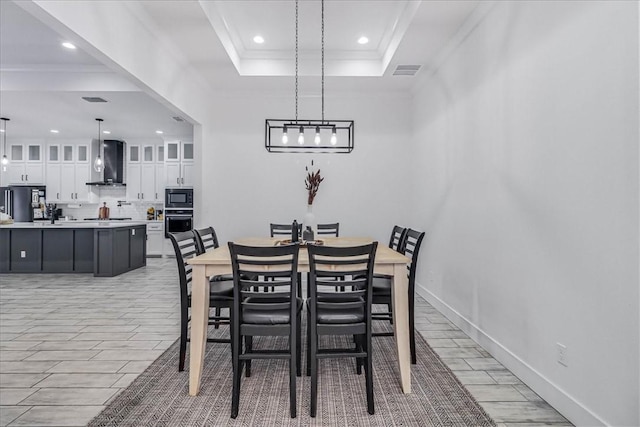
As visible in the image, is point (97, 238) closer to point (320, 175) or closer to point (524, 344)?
point (320, 175)

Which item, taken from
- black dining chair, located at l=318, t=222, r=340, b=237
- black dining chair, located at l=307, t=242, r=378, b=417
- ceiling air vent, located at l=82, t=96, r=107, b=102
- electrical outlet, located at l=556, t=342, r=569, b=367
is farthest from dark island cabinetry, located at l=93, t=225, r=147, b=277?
electrical outlet, located at l=556, t=342, r=569, b=367

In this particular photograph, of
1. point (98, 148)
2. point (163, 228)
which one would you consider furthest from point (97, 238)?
point (98, 148)

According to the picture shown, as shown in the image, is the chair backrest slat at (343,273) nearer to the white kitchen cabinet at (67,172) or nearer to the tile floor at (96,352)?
the tile floor at (96,352)

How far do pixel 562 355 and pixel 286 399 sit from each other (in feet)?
5.35

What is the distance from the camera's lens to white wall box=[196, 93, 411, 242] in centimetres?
534

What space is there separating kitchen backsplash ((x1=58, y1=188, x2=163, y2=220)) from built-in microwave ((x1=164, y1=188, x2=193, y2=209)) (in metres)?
1.14

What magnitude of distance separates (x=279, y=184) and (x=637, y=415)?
14.7ft

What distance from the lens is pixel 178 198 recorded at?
7.65 metres

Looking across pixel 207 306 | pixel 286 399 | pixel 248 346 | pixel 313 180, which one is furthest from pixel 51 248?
pixel 286 399

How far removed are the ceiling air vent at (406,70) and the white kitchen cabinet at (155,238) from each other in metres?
6.15

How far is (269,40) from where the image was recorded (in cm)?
429

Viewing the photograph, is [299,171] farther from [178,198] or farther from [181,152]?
[181,152]

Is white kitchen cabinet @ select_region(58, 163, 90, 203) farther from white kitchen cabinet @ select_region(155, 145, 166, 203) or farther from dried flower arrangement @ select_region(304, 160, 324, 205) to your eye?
dried flower arrangement @ select_region(304, 160, 324, 205)

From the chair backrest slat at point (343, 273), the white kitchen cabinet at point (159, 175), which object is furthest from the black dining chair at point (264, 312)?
the white kitchen cabinet at point (159, 175)
